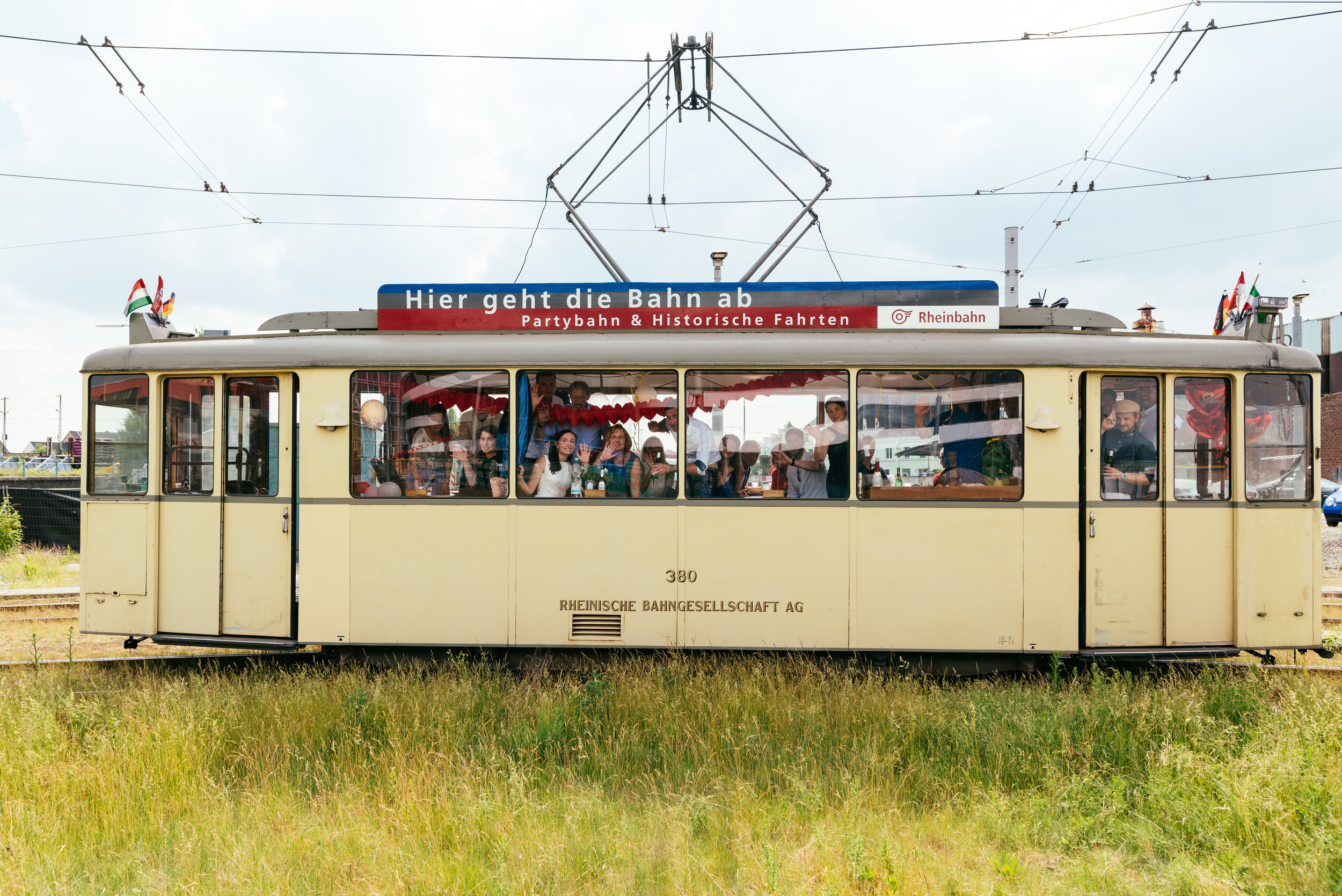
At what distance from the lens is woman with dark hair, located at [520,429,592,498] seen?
552cm

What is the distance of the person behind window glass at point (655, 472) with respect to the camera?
5465 millimetres

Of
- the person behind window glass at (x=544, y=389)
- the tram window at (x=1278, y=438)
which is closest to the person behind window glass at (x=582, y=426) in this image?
the person behind window glass at (x=544, y=389)

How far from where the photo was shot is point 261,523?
5652 mm

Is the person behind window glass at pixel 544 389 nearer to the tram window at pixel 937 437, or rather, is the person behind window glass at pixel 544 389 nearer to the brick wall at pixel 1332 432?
the tram window at pixel 937 437

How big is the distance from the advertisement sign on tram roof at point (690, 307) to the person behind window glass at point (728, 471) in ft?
2.92

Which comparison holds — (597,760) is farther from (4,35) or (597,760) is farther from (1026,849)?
(4,35)

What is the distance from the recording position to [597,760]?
4207mm

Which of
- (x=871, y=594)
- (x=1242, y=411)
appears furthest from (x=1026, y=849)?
(x=1242, y=411)

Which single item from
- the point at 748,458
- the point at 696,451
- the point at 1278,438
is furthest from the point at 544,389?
the point at 1278,438

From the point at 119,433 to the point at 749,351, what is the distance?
16.1 ft

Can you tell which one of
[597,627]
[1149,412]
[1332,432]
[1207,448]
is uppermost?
[1332,432]

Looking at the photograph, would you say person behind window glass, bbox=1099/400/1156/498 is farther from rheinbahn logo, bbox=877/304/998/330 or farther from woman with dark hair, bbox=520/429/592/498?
woman with dark hair, bbox=520/429/592/498

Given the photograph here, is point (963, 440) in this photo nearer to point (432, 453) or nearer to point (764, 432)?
point (764, 432)

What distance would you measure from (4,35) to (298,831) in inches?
375
